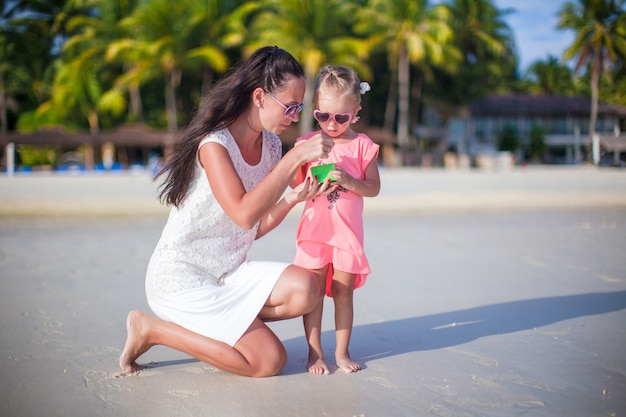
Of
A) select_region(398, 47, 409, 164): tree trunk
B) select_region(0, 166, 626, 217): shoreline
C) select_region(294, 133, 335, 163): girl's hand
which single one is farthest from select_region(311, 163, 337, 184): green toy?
select_region(398, 47, 409, 164): tree trunk

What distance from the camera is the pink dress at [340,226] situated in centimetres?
266

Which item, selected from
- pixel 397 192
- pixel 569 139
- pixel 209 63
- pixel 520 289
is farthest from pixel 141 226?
pixel 569 139

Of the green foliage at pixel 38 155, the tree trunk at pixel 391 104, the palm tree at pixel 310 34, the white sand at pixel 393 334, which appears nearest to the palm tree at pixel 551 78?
the tree trunk at pixel 391 104

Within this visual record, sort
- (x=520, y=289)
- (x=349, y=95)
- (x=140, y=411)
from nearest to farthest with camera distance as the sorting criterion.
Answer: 1. (x=140, y=411)
2. (x=349, y=95)
3. (x=520, y=289)

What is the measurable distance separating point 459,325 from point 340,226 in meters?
A: 1.17

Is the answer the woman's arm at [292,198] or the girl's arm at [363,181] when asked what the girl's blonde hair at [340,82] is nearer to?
the girl's arm at [363,181]

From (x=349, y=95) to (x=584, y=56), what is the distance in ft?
139

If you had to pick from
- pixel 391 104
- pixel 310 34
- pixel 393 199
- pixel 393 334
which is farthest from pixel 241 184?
pixel 391 104

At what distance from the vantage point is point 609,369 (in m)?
2.58

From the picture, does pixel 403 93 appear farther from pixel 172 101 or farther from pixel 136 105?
pixel 136 105

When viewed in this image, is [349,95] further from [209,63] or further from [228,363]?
[209,63]

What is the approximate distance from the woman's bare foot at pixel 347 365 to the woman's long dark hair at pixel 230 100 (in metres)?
1.02

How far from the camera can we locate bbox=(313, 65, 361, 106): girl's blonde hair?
269 centimetres

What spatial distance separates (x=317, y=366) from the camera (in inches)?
102
